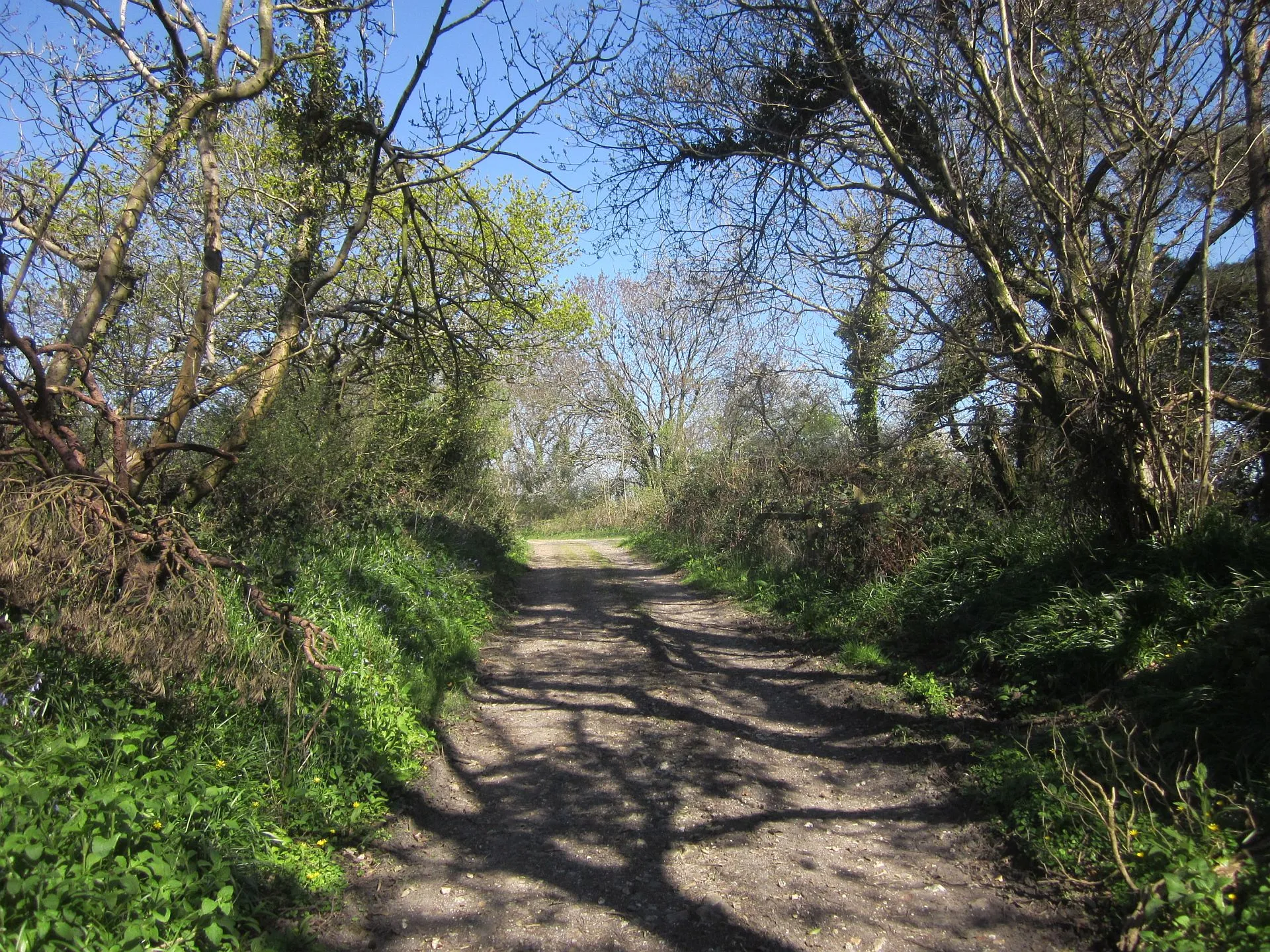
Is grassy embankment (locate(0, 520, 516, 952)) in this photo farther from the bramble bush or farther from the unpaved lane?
the bramble bush

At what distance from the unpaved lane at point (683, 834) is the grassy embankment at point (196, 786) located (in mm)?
344

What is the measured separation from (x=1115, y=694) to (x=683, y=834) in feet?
9.81

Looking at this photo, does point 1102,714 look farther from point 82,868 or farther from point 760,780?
point 82,868

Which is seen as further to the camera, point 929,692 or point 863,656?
point 863,656

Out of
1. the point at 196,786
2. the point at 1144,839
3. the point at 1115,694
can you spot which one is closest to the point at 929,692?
the point at 1115,694

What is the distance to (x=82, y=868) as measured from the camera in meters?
2.82

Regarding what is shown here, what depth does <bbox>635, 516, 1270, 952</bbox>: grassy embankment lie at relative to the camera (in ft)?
11.0

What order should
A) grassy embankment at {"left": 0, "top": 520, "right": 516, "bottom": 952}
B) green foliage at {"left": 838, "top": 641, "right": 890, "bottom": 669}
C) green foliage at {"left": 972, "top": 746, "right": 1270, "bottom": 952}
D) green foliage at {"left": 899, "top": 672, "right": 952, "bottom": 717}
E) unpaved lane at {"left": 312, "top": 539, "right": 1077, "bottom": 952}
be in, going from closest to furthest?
grassy embankment at {"left": 0, "top": 520, "right": 516, "bottom": 952} < green foliage at {"left": 972, "top": 746, "right": 1270, "bottom": 952} < unpaved lane at {"left": 312, "top": 539, "right": 1077, "bottom": 952} < green foliage at {"left": 899, "top": 672, "right": 952, "bottom": 717} < green foliage at {"left": 838, "top": 641, "right": 890, "bottom": 669}

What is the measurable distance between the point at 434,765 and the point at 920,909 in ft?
11.1

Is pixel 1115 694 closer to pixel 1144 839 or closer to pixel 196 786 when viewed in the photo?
pixel 1144 839

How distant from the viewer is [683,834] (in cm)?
446

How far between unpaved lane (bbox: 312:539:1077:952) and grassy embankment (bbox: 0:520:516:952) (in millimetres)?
344

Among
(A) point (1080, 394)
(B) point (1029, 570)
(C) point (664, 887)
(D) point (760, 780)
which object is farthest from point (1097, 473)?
(C) point (664, 887)

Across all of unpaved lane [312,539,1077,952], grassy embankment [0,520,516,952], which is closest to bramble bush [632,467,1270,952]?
unpaved lane [312,539,1077,952]
